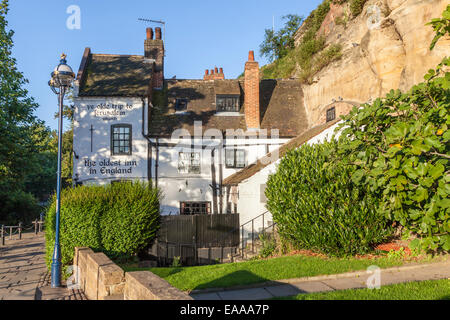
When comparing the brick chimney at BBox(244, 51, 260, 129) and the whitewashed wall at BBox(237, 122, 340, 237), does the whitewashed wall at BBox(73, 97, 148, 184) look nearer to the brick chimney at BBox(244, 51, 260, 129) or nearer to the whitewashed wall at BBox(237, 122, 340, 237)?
the brick chimney at BBox(244, 51, 260, 129)

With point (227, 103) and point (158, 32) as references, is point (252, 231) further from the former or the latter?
point (158, 32)

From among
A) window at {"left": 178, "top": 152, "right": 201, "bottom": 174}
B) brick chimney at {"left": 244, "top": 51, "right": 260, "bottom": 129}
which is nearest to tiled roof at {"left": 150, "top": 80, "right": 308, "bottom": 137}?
brick chimney at {"left": 244, "top": 51, "right": 260, "bottom": 129}

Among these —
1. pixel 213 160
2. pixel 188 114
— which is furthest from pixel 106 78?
pixel 213 160

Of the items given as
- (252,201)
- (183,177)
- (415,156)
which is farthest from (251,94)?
(415,156)

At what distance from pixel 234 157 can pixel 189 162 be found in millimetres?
2925

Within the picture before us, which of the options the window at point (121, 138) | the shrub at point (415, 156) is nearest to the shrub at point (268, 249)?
the shrub at point (415, 156)

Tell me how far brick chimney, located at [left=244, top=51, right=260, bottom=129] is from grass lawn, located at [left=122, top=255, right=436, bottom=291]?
1369 centimetres

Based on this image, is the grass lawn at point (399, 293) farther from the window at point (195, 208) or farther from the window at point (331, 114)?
the window at point (331, 114)

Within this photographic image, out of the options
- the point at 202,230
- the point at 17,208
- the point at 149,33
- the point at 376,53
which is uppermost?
the point at 149,33

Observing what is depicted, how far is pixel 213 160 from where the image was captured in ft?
72.8

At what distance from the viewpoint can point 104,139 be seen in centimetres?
2194

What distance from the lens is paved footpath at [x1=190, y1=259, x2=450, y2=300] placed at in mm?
7609

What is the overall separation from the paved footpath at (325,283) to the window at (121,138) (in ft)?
50.2

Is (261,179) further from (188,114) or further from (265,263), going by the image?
(188,114)
